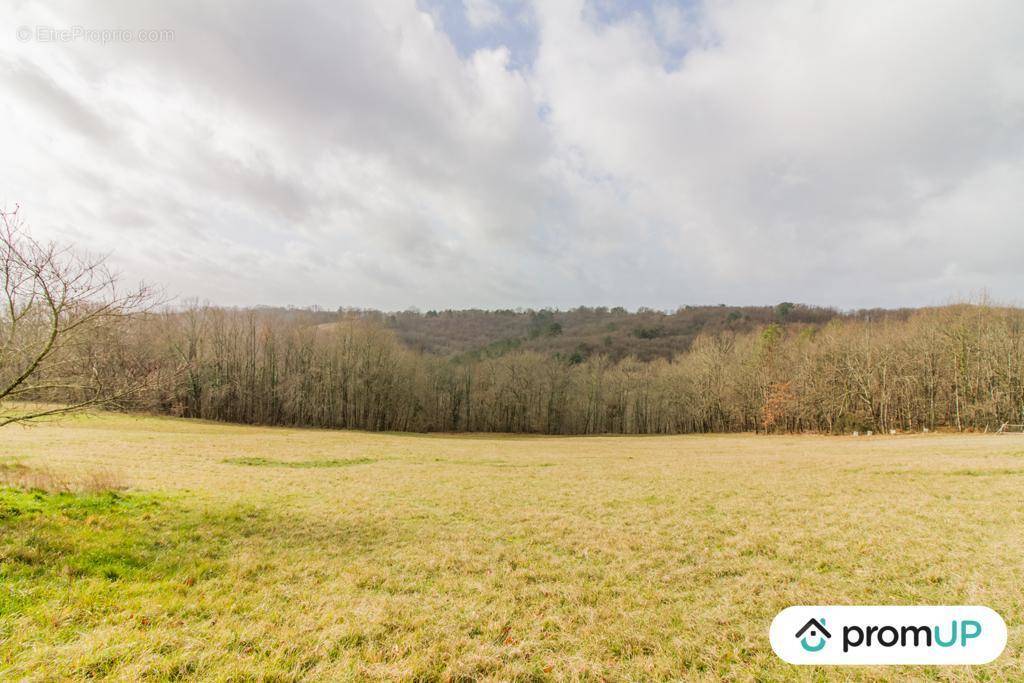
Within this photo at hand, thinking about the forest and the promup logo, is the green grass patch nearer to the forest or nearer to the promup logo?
the forest

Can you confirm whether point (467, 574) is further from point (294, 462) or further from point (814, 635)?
point (294, 462)

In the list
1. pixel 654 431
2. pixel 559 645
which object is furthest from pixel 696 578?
pixel 654 431

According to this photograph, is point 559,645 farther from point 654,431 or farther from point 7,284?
point 654,431

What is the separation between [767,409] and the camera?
2594 inches

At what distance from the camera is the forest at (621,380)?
166ft

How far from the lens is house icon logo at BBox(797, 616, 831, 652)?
5309 mm

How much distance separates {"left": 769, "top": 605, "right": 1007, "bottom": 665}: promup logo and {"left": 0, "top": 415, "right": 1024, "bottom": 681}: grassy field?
312mm

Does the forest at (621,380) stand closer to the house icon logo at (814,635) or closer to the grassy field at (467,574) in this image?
the grassy field at (467,574)

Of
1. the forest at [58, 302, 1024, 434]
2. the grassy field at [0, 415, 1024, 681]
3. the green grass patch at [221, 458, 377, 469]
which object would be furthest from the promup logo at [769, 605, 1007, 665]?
the forest at [58, 302, 1024, 434]

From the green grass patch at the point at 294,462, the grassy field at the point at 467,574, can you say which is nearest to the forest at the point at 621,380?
the green grass patch at the point at 294,462

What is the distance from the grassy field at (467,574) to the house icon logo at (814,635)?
444mm

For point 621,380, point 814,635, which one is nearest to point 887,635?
point 814,635

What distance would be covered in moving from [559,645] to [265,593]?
4.67 m

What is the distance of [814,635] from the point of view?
5.45 metres
